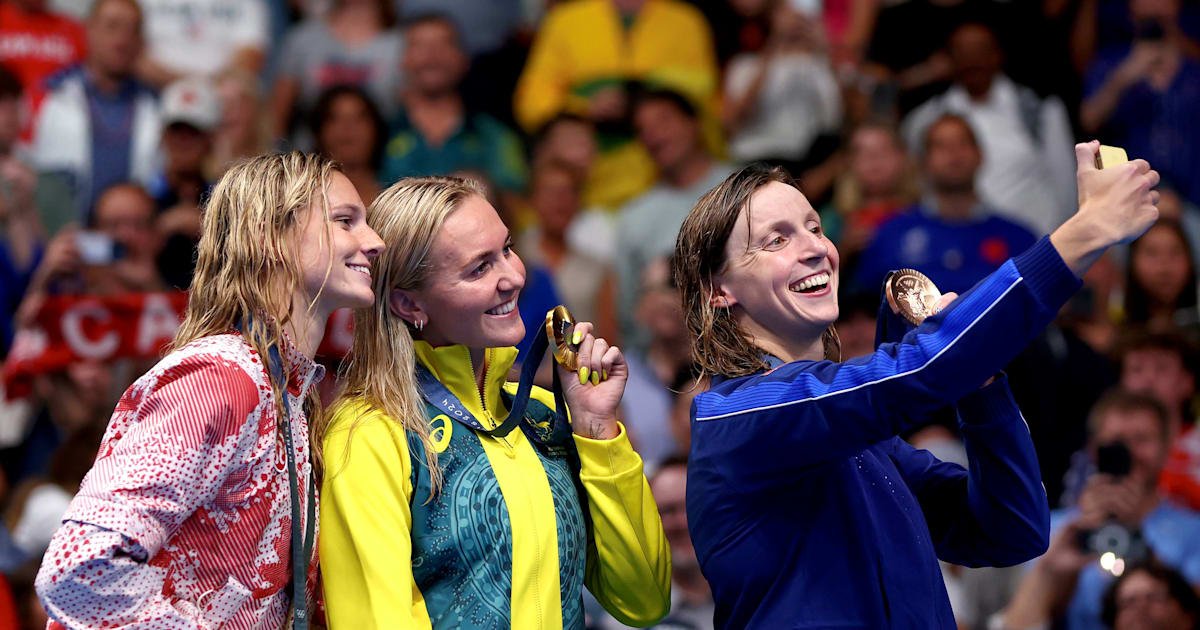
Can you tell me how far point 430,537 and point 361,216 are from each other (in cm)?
69

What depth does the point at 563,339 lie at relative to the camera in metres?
3.18

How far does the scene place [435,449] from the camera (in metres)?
3.02

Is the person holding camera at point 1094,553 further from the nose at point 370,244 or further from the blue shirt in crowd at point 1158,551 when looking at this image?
the nose at point 370,244

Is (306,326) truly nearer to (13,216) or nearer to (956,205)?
(956,205)

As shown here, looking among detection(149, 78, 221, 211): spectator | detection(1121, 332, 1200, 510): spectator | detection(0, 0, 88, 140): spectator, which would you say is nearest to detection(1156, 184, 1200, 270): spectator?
detection(1121, 332, 1200, 510): spectator

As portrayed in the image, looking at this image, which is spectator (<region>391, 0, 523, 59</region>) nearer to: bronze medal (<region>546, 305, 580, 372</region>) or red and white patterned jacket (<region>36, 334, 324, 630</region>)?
bronze medal (<region>546, 305, 580, 372</region>)

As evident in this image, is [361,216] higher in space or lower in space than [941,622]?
higher

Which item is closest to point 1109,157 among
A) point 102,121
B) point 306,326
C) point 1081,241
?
point 1081,241

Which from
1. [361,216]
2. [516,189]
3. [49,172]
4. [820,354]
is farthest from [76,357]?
[820,354]

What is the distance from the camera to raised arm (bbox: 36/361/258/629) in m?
2.57

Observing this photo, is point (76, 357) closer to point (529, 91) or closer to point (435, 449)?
point (529, 91)

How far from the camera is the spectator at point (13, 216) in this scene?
23.0 feet

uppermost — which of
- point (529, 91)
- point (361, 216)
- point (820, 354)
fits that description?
point (361, 216)

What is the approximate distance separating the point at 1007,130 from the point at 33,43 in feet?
17.1
